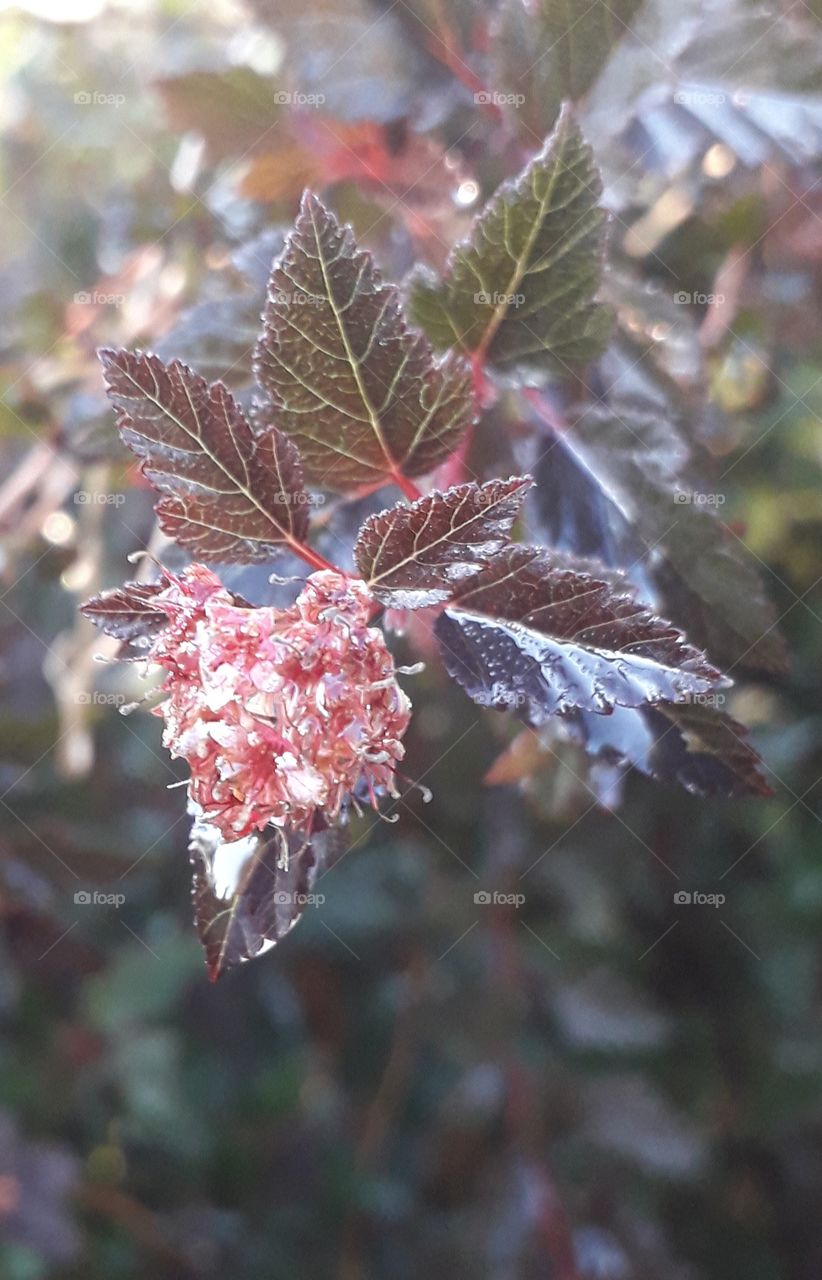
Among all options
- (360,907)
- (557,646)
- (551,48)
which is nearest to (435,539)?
(557,646)

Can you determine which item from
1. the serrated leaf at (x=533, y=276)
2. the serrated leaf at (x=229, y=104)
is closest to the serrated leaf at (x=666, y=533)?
the serrated leaf at (x=533, y=276)

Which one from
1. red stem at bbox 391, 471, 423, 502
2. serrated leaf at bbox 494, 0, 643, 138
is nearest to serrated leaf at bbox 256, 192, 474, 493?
red stem at bbox 391, 471, 423, 502

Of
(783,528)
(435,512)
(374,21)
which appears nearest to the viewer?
(435,512)

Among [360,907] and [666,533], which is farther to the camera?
[360,907]

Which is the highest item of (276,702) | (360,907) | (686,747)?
(276,702)

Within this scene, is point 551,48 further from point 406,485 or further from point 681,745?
point 681,745

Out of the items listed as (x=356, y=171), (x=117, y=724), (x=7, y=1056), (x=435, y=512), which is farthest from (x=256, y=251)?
(x=7, y=1056)

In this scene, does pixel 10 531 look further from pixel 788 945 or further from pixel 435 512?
pixel 788 945
